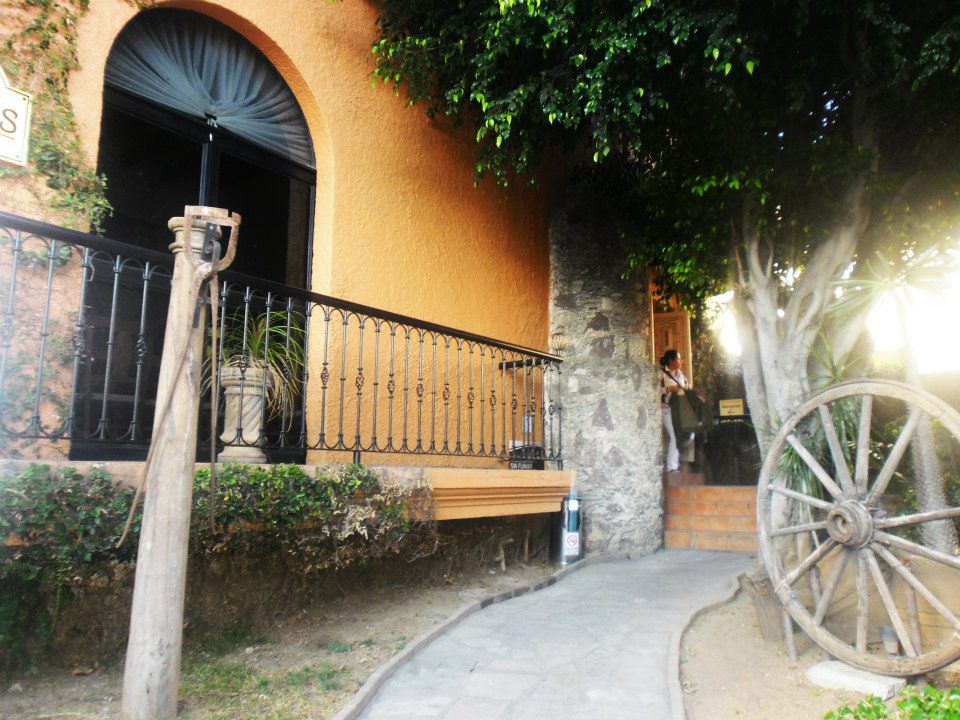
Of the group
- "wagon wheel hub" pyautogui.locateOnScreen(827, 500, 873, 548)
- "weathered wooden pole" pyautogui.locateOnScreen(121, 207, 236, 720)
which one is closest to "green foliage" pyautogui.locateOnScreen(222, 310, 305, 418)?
"weathered wooden pole" pyautogui.locateOnScreen(121, 207, 236, 720)

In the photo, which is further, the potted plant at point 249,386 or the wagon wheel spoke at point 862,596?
the potted plant at point 249,386

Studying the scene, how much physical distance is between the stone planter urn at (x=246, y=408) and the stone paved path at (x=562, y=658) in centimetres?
160

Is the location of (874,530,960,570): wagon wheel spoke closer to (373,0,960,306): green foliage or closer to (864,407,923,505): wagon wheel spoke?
(864,407,923,505): wagon wheel spoke

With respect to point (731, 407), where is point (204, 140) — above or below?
above

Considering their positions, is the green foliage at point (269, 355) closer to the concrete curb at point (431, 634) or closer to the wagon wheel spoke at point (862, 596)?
the concrete curb at point (431, 634)

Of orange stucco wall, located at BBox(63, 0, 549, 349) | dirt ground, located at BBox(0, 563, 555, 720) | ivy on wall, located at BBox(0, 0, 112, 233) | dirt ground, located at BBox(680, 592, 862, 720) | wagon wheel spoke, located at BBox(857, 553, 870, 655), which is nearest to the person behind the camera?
dirt ground, located at BBox(0, 563, 555, 720)

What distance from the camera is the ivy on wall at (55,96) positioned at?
4.16 m

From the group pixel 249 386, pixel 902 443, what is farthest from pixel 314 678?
pixel 902 443

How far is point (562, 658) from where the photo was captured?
4234 mm

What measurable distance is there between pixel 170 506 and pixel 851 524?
3.43 m

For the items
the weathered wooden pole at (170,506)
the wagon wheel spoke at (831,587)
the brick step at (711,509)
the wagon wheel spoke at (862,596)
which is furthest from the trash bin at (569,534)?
the weathered wooden pole at (170,506)

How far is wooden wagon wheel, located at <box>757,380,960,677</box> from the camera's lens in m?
3.66

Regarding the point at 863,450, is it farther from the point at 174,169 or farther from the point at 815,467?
the point at 174,169

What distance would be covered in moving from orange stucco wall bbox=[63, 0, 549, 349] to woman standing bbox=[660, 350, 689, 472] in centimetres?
223
